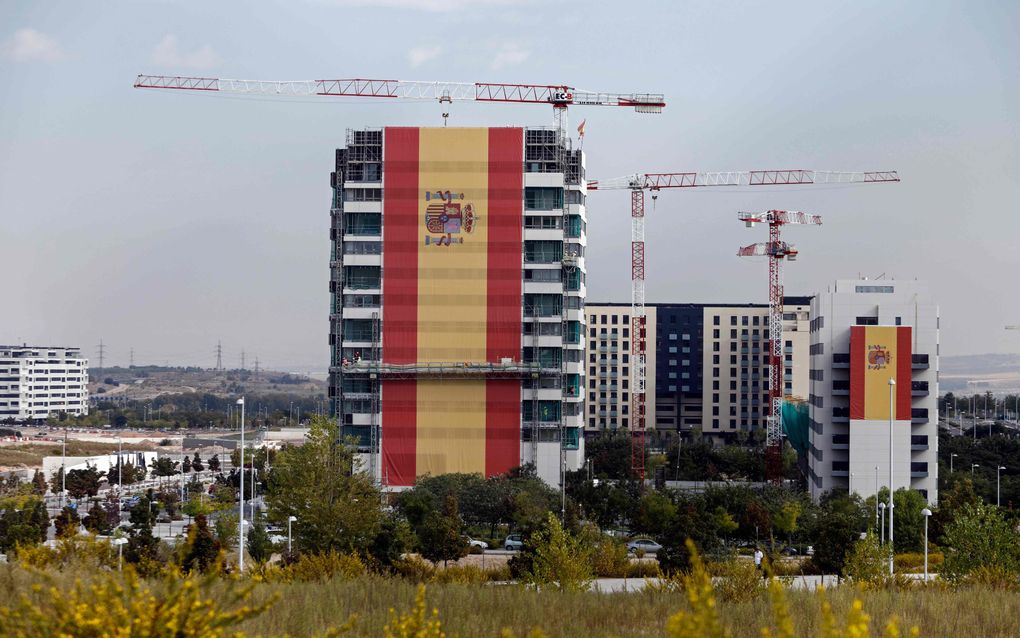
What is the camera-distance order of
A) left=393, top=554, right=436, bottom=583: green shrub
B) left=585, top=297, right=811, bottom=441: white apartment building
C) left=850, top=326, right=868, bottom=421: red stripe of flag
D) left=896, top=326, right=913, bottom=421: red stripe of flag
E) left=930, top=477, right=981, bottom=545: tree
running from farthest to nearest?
left=585, top=297, right=811, bottom=441: white apartment building < left=850, top=326, right=868, bottom=421: red stripe of flag < left=896, top=326, right=913, bottom=421: red stripe of flag < left=930, top=477, right=981, bottom=545: tree < left=393, top=554, right=436, bottom=583: green shrub

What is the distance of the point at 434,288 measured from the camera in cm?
5094

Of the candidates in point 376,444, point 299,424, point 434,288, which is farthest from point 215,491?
point 299,424

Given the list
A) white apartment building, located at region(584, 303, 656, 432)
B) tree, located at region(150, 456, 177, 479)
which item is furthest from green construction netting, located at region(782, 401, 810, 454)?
tree, located at region(150, 456, 177, 479)

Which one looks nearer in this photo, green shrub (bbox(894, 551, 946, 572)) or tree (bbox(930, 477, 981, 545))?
green shrub (bbox(894, 551, 946, 572))

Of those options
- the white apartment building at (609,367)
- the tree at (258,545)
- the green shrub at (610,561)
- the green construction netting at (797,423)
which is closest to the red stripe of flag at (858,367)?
the green construction netting at (797,423)

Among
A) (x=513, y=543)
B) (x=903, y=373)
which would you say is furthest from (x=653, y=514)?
(x=903, y=373)

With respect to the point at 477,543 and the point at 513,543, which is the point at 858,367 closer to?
the point at 513,543

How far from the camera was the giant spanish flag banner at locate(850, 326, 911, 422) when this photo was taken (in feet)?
145

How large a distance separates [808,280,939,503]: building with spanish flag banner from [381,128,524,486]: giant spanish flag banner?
592 inches

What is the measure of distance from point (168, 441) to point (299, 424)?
23.2 m

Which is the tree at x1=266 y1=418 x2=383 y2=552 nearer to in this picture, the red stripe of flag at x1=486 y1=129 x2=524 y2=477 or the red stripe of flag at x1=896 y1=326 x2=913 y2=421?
the red stripe of flag at x1=486 y1=129 x2=524 y2=477

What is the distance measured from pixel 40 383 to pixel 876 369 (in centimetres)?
11720

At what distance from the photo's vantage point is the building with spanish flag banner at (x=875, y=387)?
44.1 m

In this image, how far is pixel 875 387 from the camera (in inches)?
1747
